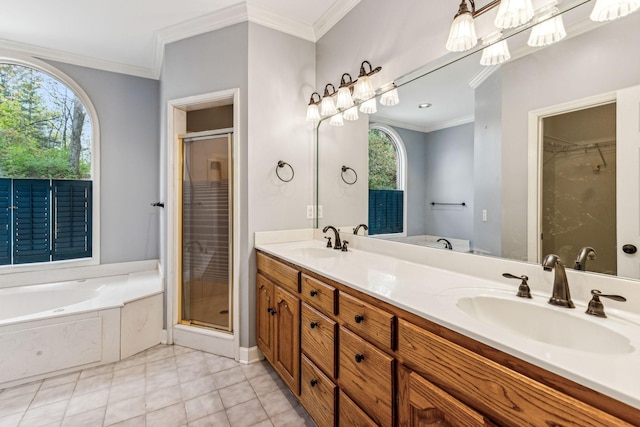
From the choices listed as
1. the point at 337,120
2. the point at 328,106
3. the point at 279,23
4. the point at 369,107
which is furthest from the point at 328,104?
the point at 279,23

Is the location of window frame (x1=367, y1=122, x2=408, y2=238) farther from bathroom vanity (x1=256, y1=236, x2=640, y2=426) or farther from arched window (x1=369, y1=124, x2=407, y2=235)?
bathroom vanity (x1=256, y1=236, x2=640, y2=426)

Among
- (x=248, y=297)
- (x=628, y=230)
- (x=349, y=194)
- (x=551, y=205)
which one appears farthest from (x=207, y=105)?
(x=628, y=230)

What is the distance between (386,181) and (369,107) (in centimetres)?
53

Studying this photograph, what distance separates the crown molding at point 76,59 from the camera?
2709 mm

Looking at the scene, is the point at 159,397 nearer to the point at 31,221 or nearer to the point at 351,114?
the point at 31,221

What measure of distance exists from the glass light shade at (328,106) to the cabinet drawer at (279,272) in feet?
3.87

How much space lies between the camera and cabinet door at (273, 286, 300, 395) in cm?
168

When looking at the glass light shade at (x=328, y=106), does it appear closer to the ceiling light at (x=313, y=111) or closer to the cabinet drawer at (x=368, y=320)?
the ceiling light at (x=313, y=111)

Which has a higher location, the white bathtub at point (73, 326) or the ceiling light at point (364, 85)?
the ceiling light at point (364, 85)

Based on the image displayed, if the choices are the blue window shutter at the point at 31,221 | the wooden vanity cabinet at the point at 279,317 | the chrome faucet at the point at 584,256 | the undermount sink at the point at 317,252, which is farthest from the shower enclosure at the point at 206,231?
the chrome faucet at the point at 584,256

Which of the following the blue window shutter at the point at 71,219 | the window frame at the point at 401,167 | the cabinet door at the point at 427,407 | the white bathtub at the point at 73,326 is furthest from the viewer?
the blue window shutter at the point at 71,219

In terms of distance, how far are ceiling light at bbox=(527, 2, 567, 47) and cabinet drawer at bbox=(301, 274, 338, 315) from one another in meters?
1.28

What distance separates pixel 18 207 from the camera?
273 centimetres

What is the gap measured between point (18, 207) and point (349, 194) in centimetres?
302
